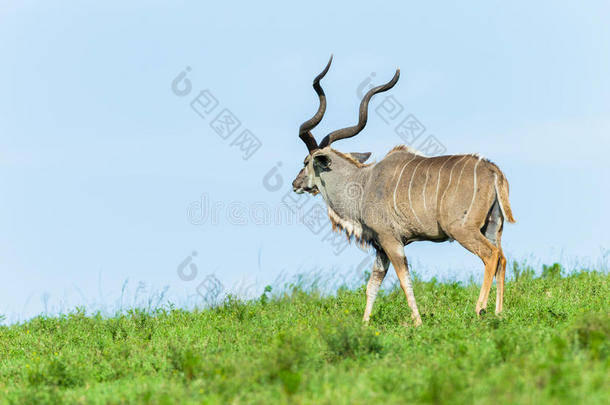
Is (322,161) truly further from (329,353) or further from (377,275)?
(329,353)

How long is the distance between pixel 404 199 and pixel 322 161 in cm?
164

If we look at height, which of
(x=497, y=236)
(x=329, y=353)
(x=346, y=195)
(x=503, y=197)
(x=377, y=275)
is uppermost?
(x=346, y=195)

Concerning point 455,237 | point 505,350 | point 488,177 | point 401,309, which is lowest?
point 505,350

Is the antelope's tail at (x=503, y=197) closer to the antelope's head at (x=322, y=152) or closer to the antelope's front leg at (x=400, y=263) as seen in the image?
the antelope's front leg at (x=400, y=263)

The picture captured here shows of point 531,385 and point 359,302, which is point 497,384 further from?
point 359,302

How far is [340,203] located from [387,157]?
0.93 metres

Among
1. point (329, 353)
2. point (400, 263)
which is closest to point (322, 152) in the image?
point (400, 263)

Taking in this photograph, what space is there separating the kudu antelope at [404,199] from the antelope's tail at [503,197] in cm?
1

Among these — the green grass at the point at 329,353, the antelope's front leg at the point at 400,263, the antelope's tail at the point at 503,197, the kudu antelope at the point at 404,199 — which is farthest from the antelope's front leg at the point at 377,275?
the antelope's tail at the point at 503,197

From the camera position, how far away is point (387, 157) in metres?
9.96

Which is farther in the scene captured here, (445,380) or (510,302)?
(510,302)

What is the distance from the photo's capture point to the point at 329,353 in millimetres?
6512

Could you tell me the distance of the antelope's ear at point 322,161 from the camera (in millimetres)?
10211

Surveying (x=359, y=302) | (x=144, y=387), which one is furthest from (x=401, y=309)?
(x=144, y=387)
